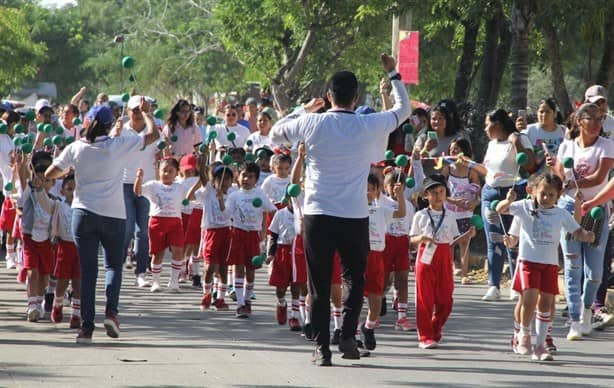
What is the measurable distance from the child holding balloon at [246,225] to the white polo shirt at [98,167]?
2.29 m

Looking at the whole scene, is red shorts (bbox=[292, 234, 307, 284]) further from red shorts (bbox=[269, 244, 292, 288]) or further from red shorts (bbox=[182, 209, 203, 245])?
red shorts (bbox=[182, 209, 203, 245])

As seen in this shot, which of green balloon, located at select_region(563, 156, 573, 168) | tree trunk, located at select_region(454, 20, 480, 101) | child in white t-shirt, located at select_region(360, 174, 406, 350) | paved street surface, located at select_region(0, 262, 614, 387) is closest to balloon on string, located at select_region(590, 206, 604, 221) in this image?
green balloon, located at select_region(563, 156, 573, 168)

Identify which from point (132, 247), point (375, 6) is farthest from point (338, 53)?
point (132, 247)

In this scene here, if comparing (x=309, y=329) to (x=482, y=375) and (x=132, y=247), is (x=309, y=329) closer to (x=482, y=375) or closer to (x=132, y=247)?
(x=482, y=375)

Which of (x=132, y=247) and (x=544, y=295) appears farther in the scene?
(x=132, y=247)

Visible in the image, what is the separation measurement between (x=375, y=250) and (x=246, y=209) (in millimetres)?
2308

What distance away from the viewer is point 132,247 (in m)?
17.6

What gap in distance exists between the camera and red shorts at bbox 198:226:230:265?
1263 centimetres

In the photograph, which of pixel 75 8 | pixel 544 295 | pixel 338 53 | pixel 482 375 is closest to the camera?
pixel 482 375

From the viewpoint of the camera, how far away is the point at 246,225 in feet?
40.7

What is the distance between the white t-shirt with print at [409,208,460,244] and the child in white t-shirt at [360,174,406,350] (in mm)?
247

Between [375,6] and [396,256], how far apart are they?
1113cm

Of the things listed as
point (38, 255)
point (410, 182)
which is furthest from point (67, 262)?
point (410, 182)

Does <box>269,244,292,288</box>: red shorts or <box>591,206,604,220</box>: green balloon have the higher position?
<box>591,206,604,220</box>: green balloon
